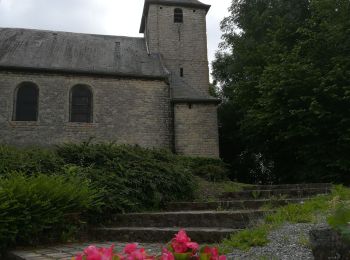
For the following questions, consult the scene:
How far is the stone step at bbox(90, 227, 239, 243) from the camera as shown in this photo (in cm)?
475

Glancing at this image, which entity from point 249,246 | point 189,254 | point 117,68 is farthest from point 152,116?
point 189,254

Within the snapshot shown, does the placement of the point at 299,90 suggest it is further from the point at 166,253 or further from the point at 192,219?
the point at 166,253

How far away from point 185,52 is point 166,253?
761 inches

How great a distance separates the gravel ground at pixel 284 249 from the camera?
Result: 3320 mm

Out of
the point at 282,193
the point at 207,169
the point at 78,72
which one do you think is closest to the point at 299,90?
the point at 207,169

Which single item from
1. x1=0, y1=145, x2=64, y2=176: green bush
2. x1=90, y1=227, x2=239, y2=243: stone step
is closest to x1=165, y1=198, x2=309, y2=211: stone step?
x1=90, y1=227, x2=239, y2=243: stone step

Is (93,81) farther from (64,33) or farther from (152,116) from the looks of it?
(64,33)

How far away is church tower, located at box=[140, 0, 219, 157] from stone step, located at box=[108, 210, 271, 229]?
11.3m

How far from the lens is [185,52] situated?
2034 cm

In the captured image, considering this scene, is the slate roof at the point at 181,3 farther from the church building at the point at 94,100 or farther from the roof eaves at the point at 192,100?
the roof eaves at the point at 192,100

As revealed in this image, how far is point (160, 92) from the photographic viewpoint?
17.5 meters

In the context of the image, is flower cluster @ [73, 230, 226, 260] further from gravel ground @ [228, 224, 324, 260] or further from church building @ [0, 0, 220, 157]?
church building @ [0, 0, 220, 157]

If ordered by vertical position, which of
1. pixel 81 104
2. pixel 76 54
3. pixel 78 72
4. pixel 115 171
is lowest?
pixel 115 171

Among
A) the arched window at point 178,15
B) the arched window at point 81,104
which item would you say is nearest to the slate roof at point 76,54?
the arched window at point 81,104
